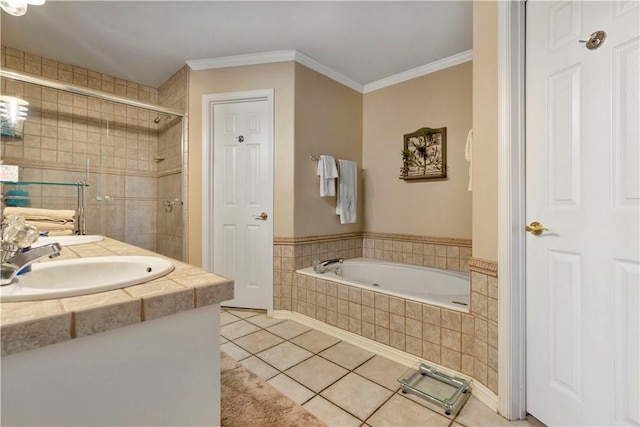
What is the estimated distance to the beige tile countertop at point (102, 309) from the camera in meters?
0.49

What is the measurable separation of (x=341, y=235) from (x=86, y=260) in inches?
89.1

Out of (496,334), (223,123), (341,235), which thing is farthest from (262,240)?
(496,334)

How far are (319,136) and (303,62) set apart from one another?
664 mm

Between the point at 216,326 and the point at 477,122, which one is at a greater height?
the point at 477,122

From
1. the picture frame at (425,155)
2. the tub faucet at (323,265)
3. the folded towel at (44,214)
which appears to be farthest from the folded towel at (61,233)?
the picture frame at (425,155)

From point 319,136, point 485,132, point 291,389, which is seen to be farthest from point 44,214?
point 485,132

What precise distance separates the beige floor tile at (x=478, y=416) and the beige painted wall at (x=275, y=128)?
1703 millimetres

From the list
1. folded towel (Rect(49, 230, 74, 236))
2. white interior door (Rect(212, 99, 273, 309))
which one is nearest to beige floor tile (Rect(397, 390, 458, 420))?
white interior door (Rect(212, 99, 273, 309))

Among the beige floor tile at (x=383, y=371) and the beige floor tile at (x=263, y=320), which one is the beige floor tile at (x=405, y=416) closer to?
the beige floor tile at (x=383, y=371)

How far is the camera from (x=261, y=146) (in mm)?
2654

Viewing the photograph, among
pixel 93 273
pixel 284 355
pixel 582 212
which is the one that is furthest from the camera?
pixel 284 355

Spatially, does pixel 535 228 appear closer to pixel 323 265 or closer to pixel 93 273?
pixel 323 265

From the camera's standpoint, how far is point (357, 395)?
1.51 metres

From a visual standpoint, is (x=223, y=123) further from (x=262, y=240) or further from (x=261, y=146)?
(x=262, y=240)
